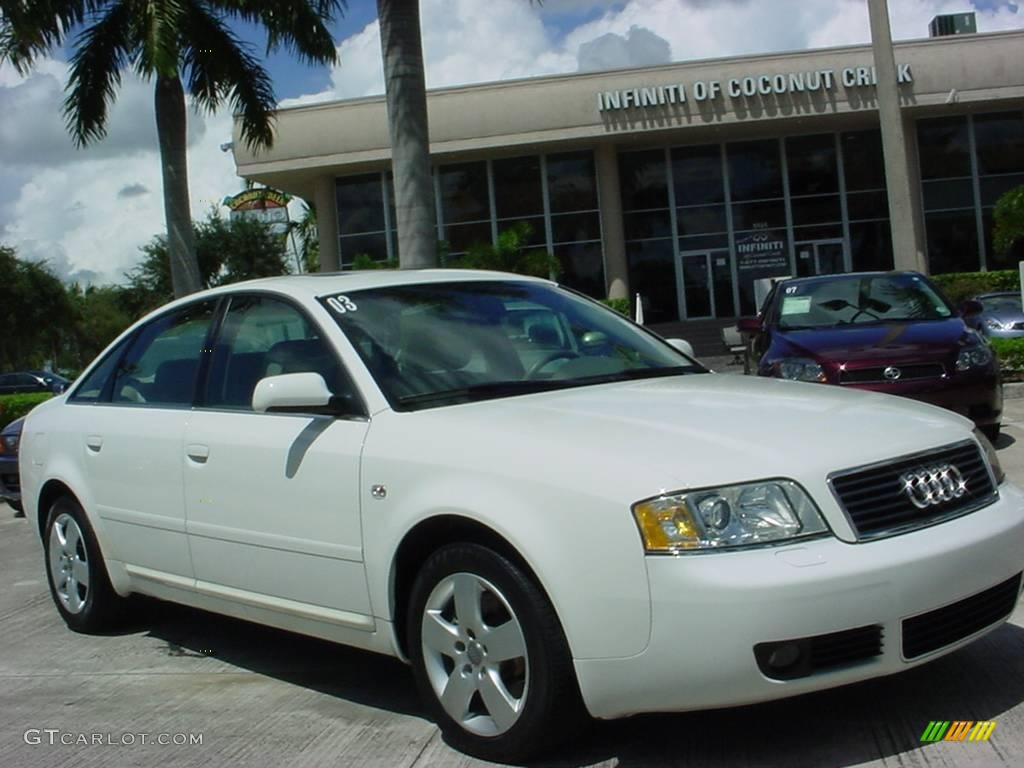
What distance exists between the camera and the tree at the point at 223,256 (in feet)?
149

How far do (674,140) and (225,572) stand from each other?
98.8 ft

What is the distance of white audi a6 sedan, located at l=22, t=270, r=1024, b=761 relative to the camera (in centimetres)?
330

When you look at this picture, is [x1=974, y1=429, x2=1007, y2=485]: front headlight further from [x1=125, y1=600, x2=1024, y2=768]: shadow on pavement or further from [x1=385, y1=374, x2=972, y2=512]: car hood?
[x1=125, y1=600, x2=1024, y2=768]: shadow on pavement

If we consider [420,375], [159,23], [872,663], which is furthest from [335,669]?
[159,23]

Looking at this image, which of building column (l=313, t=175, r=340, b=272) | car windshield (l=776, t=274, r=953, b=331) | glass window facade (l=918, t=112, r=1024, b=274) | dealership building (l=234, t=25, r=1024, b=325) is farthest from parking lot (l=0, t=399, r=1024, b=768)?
glass window facade (l=918, t=112, r=1024, b=274)

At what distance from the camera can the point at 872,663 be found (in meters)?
3.39

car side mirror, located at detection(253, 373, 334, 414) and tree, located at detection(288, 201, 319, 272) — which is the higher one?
tree, located at detection(288, 201, 319, 272)

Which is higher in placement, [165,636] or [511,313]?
[511,313]

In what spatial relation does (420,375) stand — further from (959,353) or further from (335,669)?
(959,353)

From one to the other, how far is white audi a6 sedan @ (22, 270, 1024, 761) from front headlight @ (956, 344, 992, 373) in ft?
13.6

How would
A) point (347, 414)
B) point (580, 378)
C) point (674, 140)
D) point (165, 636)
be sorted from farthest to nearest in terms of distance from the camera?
point (674, 140) < point (165, 636) < point (580, 378) < point (347, 414)

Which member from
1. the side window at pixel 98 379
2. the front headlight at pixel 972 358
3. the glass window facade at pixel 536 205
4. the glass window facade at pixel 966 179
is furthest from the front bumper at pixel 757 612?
the glass window facade at pixel 966 179

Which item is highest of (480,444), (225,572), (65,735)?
(480,444)

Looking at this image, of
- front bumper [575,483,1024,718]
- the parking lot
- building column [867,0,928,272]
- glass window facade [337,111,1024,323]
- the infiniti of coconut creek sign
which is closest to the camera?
front bumper [575,483,1024,718]
